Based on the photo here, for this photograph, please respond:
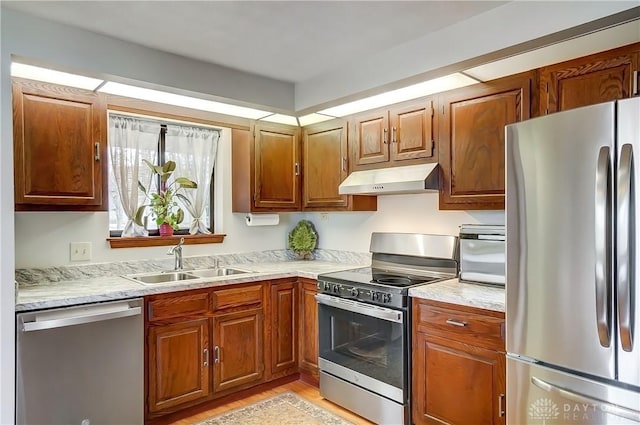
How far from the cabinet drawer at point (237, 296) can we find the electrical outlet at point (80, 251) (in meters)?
0.94

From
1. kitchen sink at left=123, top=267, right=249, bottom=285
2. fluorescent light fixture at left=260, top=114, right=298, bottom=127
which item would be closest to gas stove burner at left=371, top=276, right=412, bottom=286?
kitchen sink at left=123, top=267, right=249, bottom=285

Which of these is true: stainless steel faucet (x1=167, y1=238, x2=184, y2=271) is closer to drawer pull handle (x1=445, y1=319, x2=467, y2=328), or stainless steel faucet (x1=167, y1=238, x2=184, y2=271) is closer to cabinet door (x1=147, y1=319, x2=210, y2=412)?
cabinet door (x1=147, y1=319, x2=210, y2=412)

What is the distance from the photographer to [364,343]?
2682 millimetres

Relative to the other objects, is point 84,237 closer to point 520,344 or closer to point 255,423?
point 255,423

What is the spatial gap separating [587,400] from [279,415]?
6.08 ft

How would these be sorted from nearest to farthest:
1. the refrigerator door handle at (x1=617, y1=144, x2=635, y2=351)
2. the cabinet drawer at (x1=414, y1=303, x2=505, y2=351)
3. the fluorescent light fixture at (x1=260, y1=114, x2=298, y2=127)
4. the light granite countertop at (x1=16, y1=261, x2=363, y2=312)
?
the refrigerator door handle at (x1=617, y1=144, x2=635, y2=351)
the cabinet drawer at (x1=414, y1=303, x2=505, y2=351)
the light granite countertop at (x1=16, y1=261, x2=363, y2=312)
the fluorescent light fixture at (x1=260, y1=114, x2=298, y2=127)

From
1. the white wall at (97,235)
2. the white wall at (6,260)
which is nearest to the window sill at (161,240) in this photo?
the white wall at (97,235)

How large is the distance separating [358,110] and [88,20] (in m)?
1.86

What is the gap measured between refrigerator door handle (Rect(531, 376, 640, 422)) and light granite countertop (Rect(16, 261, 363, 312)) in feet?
5.38

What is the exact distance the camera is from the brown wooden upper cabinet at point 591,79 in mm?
1847

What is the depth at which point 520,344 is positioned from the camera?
1803 millimetres

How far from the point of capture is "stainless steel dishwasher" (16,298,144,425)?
2.03 metres

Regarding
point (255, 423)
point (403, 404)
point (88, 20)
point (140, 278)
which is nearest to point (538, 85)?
point (403, 404)

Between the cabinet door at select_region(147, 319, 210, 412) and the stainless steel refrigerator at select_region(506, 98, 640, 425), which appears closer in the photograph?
the stainless steel refrigerator at select_region(506, 98, 640, 425)
